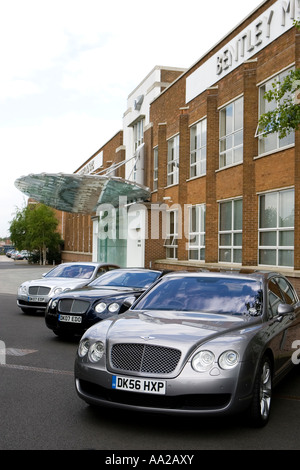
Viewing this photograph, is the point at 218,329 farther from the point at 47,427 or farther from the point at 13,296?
the point at 13,296

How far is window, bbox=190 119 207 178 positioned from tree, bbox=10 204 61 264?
38.4m

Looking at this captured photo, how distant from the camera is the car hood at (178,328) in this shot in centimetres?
484

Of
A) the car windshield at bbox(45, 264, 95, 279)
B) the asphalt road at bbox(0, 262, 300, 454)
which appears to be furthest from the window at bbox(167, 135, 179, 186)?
the asphalt road at bbox(0, 262, 300, 454)

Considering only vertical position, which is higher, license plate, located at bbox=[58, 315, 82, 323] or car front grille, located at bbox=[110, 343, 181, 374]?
car front grille, located at bbox=[110, 343, 181, 374]

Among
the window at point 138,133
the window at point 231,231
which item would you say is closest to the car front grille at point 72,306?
the window at point 231,231

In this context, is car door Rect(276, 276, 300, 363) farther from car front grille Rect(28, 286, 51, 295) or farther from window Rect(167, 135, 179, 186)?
window Rect(167, 135, 179, 186)

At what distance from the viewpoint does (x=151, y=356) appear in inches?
188

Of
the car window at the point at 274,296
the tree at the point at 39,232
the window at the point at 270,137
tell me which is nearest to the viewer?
the car window at the point at 274,296

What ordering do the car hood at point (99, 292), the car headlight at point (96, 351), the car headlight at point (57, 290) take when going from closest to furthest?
1. the car headlight at point (96, 351)
2. the car hood at point (99, 292)
3. the car headlight at point (57, 290)

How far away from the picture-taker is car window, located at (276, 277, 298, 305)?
23.0 ft

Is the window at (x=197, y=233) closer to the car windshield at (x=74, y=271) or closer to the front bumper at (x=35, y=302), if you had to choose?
the car windshield at (x=74, y=271)

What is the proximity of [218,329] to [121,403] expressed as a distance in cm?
111

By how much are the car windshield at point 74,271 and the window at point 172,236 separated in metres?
10.4

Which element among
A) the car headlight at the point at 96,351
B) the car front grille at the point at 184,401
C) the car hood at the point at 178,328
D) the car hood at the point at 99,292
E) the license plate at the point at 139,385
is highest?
the car hood at the point at 178,328
